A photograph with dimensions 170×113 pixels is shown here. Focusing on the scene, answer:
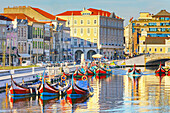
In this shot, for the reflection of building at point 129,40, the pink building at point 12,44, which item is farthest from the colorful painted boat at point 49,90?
the reflection of building at point 129,40

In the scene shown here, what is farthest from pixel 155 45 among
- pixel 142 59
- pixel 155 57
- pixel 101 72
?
pixel 101 72

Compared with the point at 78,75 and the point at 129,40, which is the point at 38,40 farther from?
the point at 129,40

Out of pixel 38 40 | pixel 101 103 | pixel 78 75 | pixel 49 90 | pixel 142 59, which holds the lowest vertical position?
pixel 101 103

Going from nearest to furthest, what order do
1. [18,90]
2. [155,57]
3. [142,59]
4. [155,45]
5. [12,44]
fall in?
[18,90], [12,44], [155,57], [142,59], [155,45]

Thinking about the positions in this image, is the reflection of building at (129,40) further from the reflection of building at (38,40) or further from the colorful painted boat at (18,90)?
the colorful painted boat at (18,90)

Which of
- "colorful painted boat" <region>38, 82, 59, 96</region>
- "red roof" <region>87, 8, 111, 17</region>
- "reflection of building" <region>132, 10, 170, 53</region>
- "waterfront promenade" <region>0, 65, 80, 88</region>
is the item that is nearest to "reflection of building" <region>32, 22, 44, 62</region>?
"waterfront promenade" <region>0, 65, 80, 88</region>

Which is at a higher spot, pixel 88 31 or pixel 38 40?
pixel 88 31

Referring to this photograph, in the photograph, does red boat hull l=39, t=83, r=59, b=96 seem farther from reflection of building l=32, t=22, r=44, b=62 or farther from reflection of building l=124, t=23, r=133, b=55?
reflection of building l=124, t=23, r=133, b=55

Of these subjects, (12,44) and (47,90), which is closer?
(47,90)

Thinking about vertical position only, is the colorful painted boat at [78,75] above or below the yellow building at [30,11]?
below

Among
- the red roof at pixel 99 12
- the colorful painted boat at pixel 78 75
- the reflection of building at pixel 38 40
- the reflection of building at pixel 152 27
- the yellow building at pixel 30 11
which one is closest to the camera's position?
the colorful painted boat at pixel 78 75

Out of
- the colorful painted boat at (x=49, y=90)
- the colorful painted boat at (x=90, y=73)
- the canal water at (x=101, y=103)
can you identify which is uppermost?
the colorful painted boat at (x=90, y=73)

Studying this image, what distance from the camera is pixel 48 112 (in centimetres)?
4584

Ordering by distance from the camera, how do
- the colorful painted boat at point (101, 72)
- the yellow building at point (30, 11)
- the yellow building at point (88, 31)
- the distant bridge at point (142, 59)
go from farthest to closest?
the yellow building at point (88, 31), the distant bridge at point (142, 59), the yellow building at point (30, 11), the colorful painted boat at point (101, 72)
